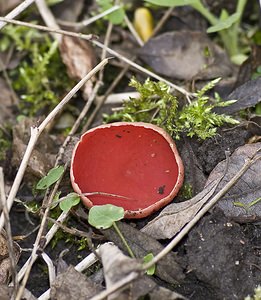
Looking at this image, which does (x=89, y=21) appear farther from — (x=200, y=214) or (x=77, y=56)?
(x=200, y=214)

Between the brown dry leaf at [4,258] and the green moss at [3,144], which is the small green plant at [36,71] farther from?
the brown dry leaf at [4,258]

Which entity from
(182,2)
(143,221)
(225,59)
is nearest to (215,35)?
(225,59)

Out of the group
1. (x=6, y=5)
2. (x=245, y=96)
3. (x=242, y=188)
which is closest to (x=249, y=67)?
(x=245, y=96)

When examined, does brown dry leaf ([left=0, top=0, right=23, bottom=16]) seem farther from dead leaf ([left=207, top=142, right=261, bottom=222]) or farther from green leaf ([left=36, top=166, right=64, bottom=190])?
dead leaf ([left=207, top=142, right=261, bottom=222])

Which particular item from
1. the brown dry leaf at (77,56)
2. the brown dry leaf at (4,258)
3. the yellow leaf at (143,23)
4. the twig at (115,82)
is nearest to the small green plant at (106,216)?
the brown dry leaf at (4,258)

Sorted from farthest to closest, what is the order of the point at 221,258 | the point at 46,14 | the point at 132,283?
the point at 46,14, the point at 221,258, the point at 132,283

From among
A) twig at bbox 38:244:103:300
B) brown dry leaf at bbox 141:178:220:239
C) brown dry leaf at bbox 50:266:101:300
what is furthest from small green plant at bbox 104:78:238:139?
brown dry leaf at bbox 50:266:101:300
